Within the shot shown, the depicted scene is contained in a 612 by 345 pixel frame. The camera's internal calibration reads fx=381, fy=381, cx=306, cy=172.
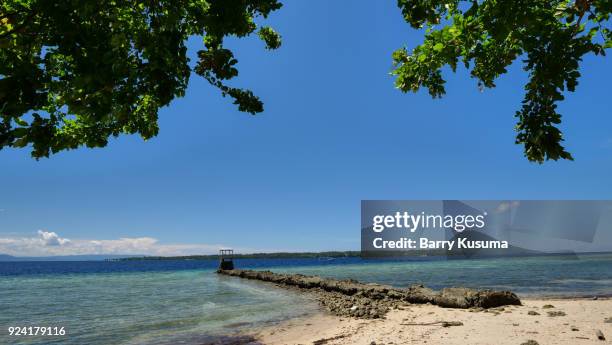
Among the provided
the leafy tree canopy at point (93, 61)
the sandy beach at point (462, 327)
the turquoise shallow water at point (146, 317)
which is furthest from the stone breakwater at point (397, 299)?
the leafy tree canopy at point (93, 61)

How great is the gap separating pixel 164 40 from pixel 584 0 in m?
5.69

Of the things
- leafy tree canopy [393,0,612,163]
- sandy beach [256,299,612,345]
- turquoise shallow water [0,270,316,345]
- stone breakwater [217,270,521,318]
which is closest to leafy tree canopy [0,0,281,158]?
leafy tree canopy [393,0,612,163]

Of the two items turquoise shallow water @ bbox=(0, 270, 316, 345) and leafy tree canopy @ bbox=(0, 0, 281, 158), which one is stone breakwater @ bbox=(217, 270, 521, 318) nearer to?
turquoise shallow water @ bbox=(0, 270, 316, 345)

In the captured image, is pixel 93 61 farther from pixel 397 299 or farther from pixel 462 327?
pixel 397 299

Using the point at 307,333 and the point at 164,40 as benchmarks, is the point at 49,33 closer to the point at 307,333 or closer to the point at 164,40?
the point at 164,40

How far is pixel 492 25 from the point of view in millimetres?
5379

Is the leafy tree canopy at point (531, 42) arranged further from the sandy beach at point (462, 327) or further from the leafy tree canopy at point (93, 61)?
the sandy beach at point (462, 327)

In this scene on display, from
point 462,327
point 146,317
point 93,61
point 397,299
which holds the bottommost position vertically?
point 146,317

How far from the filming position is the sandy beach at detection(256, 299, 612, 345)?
10.0 meters

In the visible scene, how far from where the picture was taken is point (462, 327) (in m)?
11.5

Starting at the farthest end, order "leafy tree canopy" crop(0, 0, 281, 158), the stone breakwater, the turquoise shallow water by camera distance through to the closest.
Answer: the stone breakwater
the turquoise shallow water
"leafy tree canopy" crop(0, 0, 281, 158)

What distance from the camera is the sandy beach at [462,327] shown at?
10.0 meters

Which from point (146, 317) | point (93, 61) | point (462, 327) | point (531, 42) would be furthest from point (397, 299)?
point (93, 61)

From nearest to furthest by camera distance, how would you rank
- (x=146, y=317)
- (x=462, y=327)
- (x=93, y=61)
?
(x=93, y=61) → (x=462, y=327) → (x=146, y=317)
